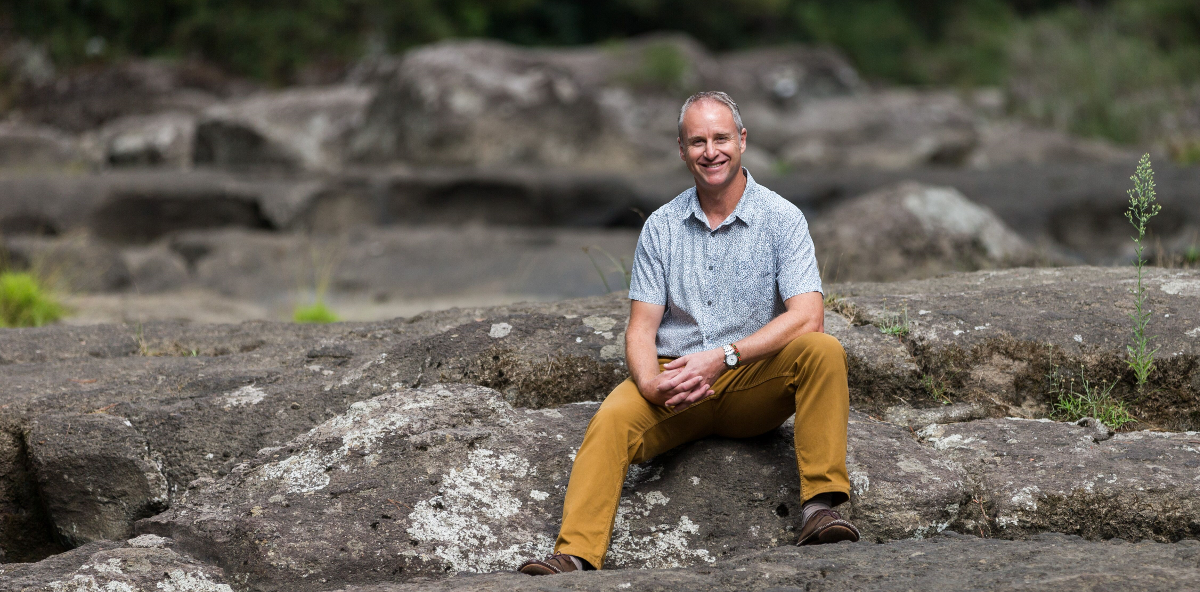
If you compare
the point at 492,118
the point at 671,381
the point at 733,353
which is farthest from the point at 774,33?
the point at 671,381

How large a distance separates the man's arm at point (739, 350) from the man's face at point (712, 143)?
45cm

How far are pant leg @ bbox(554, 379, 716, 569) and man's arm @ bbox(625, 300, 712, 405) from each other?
1.7 inches

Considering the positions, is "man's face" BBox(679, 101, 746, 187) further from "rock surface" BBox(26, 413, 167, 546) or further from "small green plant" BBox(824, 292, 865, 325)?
"rock surface" BBox(26, 413, 167, 546)

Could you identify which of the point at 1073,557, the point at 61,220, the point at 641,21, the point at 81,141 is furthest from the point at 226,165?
the point at 641,21

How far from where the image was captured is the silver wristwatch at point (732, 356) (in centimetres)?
287

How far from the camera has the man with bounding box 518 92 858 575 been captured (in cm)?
271

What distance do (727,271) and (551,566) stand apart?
98cm

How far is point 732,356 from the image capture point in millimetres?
2877

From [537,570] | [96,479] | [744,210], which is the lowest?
[537,570]

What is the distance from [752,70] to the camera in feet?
75.6

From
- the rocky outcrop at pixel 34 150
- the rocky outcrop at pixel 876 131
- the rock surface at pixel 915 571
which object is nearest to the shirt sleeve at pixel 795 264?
the rock surface at pixel 915 571

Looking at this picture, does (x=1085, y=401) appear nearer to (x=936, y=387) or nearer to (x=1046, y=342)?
(x=1046, y=342)

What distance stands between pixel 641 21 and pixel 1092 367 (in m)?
26.2

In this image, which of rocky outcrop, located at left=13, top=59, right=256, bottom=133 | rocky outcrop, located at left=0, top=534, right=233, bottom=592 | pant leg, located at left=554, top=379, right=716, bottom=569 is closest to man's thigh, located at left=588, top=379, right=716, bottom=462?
pant leg, located at left=554, top=379, right=716, bottom=569
